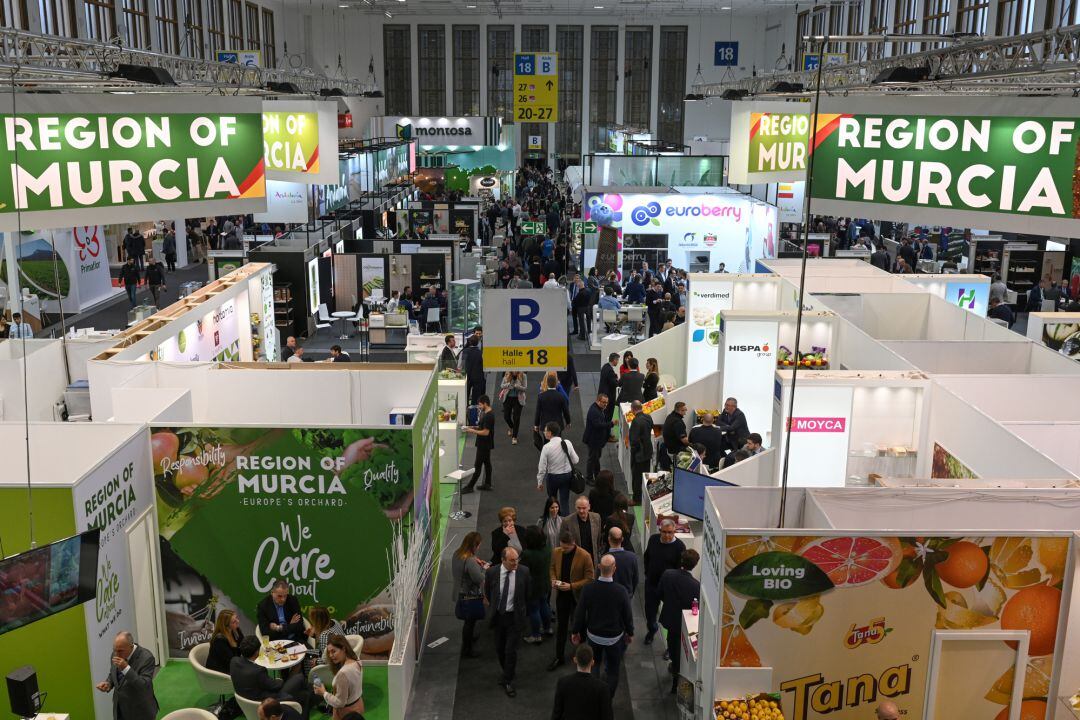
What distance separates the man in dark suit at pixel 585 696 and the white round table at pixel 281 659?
1.86 meters

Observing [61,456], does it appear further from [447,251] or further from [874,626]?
[447,251]

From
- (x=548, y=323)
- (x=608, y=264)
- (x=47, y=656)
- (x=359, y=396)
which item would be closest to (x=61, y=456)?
(x=47, y=656)

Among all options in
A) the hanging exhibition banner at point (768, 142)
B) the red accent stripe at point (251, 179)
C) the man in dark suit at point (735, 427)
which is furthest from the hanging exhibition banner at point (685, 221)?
the red accent stripe at point (251, 179)

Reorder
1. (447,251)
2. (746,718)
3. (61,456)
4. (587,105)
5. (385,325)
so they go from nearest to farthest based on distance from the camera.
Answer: (746,718) < (61,456) < (385,325) < (447,251) < (587,105)

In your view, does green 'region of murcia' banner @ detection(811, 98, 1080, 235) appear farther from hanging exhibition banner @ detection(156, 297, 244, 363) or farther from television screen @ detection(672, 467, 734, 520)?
hanging exhibition banner @ detection(156, 297, 244, 363)

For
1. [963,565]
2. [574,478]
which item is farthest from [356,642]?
[963,565]

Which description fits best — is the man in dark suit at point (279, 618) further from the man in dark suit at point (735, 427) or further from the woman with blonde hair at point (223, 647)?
the man in dark suit at point (735, 427)

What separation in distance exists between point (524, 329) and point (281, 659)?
3126 millimetres

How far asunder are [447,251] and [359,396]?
9.36 meters

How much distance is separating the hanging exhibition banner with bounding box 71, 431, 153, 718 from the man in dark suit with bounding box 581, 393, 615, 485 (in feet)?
14.7

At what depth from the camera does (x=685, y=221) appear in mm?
19016

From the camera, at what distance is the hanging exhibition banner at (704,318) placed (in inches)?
496

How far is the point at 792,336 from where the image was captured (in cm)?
1096

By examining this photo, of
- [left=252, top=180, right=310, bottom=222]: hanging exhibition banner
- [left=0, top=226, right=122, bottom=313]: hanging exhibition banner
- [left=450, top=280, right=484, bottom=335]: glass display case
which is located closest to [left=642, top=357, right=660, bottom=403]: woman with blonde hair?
[left=450, top=280, right=484, bottom=335]: glass display case
